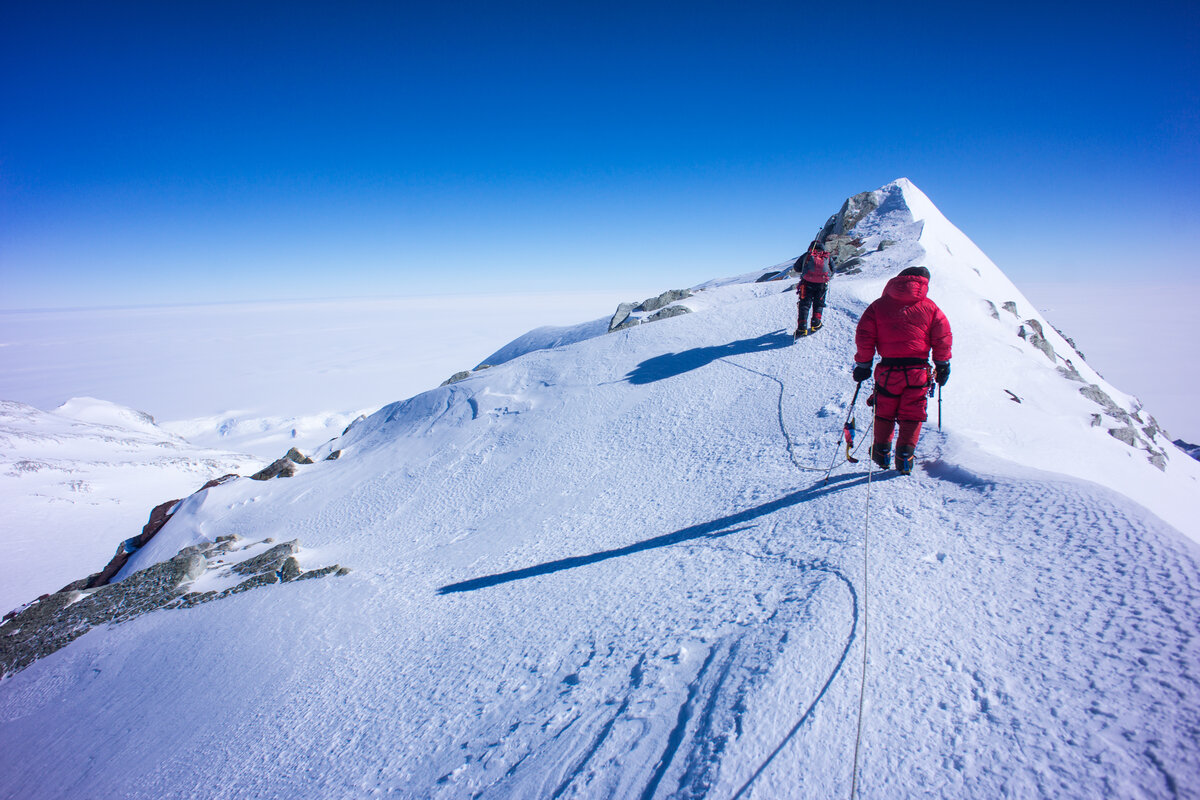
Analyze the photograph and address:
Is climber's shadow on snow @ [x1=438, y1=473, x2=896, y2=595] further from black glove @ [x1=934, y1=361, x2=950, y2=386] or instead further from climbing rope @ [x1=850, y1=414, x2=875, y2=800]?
black glove @ [x1=934, y1=361, x2=950, y2=386]

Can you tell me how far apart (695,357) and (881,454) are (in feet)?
15.0

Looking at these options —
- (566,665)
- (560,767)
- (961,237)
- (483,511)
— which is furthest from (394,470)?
(961,237)

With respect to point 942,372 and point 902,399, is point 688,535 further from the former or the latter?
point 942,372

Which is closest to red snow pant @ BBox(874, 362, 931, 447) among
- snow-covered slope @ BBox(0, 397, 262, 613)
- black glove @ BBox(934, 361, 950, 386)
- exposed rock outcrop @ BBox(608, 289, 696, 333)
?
black glove @ BBox(934, 361, 950, 386)

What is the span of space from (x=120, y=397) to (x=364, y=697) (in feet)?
408

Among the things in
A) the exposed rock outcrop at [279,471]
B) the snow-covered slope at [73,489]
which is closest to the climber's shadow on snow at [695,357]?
the exposed rock outcrop at [279,471]

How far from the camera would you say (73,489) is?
22.9 m

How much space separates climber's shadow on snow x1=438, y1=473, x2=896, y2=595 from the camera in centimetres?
448

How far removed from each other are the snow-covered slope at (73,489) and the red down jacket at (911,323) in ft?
77.7

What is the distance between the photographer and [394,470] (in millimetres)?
8648

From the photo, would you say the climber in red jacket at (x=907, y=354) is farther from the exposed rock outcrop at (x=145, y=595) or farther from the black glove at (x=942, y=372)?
the exposed rock outcrop at (x=145, y=595)

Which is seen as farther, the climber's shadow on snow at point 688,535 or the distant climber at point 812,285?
the distant climber at point 812,285

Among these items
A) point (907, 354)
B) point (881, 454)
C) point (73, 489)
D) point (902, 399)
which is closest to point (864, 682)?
point (881, 454)

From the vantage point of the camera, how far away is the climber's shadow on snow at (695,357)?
852 centimetres
